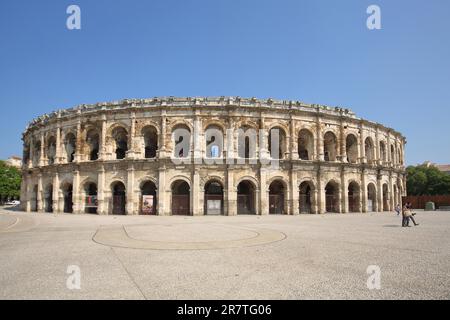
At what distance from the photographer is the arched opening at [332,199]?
84.5 feet

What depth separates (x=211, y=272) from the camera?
5.80m

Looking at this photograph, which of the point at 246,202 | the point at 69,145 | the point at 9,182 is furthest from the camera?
the point at 9,182

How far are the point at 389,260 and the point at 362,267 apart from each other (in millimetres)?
1182

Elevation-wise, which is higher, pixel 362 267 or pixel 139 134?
pixel 139 134

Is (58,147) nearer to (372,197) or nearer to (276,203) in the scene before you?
(276,203)

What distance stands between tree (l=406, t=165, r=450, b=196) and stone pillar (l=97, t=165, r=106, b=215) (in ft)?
155

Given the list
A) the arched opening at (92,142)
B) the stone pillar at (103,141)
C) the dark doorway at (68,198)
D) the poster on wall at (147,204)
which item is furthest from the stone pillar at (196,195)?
the dark doorway at (68,198)

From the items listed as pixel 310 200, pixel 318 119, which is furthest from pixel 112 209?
pixel 318 119

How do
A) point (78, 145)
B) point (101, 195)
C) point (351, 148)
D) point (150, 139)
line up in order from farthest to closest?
point (351, 148) → point (150, 139) → point (78, 145) → point (101, 195)

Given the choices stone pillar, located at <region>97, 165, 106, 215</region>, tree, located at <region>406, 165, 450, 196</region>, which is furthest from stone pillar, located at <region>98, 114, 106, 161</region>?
tree, located at <region>406, 165, 450, 196</region>

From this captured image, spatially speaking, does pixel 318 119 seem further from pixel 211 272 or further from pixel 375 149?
pixel 211 272

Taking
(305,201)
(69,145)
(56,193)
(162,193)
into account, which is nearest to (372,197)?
(305,201)

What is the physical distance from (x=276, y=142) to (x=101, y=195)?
15341 mm

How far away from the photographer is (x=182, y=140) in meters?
25.0
